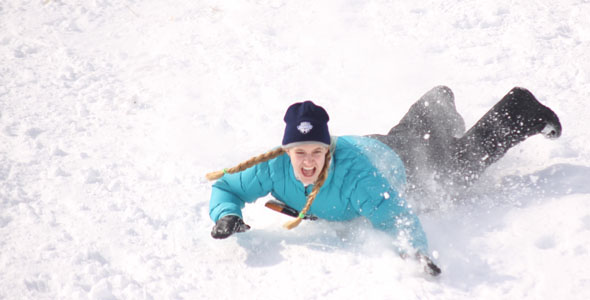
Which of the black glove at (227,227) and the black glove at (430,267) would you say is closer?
the black glove at (430,267)

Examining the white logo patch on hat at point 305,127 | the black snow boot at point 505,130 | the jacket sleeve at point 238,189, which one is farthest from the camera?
the black snow boot at point 505,130

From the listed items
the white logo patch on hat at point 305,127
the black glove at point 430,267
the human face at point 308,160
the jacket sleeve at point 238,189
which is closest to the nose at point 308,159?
the human face at point 308,160

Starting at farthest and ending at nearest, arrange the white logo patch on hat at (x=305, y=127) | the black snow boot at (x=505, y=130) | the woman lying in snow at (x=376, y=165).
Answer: the black snow boot at (x=505, y=130) → the woman lying in snow at (x=376, y=165) → the white logo patch on hat at (x=305, y=127)

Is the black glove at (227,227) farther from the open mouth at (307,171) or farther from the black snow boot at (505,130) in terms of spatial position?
the black snow boot at (505,130)

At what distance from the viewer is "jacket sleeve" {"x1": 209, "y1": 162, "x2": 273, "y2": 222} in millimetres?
2713

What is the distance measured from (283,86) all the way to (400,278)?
2152mm

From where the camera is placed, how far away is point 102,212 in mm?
3035

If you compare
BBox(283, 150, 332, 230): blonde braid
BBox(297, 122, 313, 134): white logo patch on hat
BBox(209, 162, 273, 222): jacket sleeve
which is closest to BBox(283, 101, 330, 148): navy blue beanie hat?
BBox(297, 122, 313, 134): white logo patch on hat

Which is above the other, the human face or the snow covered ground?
the human face

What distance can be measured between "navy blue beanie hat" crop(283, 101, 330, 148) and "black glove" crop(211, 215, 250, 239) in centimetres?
48

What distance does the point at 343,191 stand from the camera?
269cm

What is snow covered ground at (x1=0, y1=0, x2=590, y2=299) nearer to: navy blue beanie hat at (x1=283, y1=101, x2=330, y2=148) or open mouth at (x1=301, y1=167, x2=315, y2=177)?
open mouth at (x1=301, y1=167, x2=315, y2=177)

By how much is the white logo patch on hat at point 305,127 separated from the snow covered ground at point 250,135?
2.27 ft

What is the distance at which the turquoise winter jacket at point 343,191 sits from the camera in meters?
2.62
